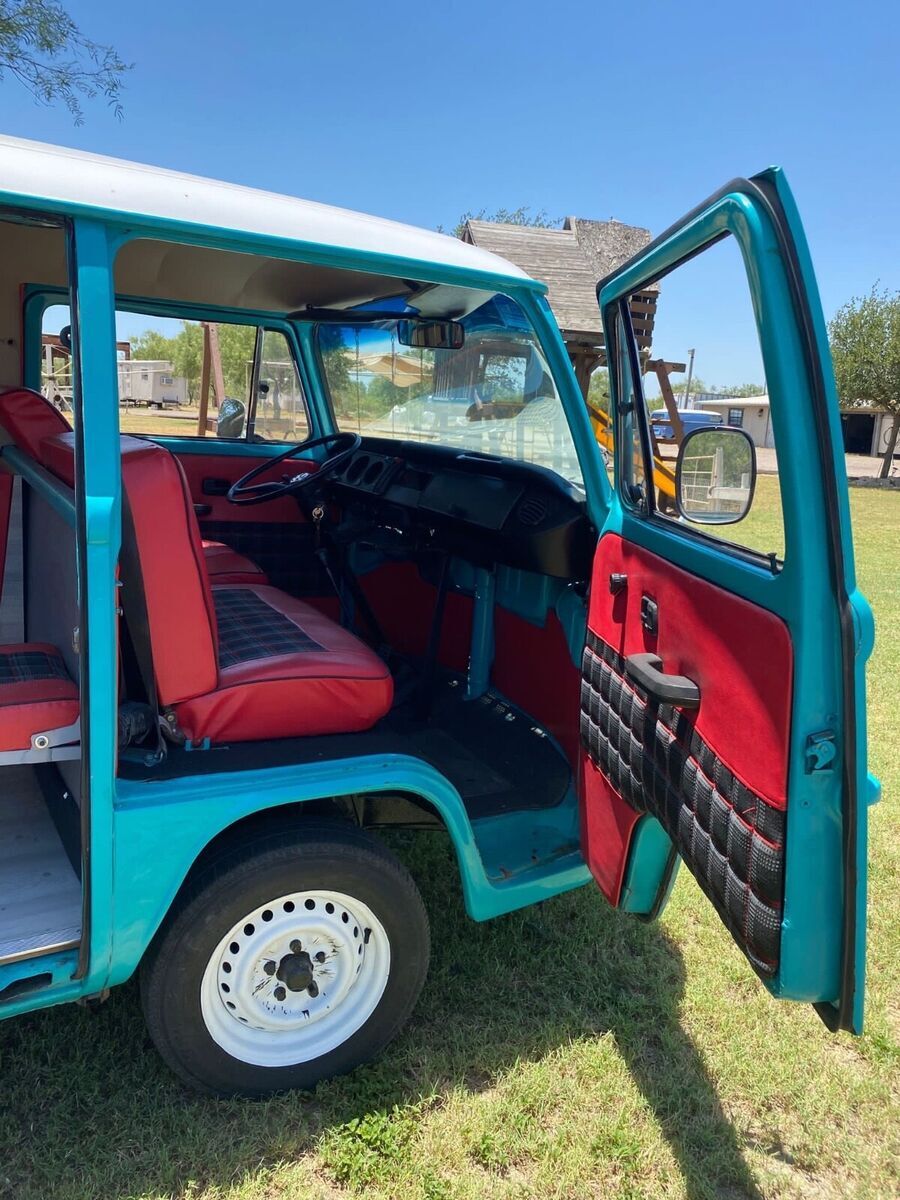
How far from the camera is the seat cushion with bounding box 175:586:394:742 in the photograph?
2023mm

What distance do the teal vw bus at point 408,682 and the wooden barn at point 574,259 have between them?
896 mm

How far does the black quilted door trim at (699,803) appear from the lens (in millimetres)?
1509

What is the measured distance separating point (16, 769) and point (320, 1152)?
1530 mm

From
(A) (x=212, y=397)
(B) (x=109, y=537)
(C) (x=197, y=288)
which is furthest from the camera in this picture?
(A) (x=212, y=397)

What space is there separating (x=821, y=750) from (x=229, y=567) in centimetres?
281

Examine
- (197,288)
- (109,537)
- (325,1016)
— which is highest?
(197,288)

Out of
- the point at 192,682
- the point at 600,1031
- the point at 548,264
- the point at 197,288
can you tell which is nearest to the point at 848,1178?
the point at 600,1031

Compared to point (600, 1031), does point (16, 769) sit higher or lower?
higher

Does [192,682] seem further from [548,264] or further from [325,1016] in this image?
[548,264]

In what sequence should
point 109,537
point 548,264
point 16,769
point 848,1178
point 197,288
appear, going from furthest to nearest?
point 548,264 → point 197,288 → point 16,769 → point 848,1178 → point 109,537

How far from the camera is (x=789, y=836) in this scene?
1467 millimetres

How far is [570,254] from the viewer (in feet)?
29.9

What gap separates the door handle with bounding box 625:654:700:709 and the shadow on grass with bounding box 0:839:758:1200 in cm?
116

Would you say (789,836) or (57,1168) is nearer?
(789,836)
